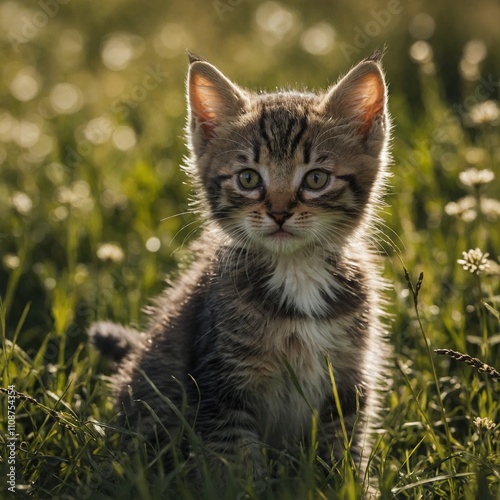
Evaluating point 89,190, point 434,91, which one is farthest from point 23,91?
point 434,91

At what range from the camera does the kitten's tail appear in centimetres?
375

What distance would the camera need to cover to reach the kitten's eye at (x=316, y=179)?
10.8 ft

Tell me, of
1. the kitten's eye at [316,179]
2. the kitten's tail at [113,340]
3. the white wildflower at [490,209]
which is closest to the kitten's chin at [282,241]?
the kitten's eye at [316,179]

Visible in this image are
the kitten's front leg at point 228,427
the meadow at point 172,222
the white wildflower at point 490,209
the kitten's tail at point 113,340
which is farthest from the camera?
the white wildflower at point 490,209

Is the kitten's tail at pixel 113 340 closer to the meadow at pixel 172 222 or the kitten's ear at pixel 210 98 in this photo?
the meadow at pixel 172 222

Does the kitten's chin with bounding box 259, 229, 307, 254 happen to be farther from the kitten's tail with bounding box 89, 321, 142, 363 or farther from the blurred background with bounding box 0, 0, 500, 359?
the blurred background with bounding box 0, 0, 500, 359

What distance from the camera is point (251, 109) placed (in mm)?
3629

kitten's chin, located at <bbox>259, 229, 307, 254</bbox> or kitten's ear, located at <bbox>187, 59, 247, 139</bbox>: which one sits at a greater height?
kitten's ear, located at <bbox>187, 59, 247, 139</bbox>

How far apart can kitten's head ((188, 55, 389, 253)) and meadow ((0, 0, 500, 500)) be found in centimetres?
44

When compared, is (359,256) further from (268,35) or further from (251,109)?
(268,35)

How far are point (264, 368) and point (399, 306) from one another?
1.16 m

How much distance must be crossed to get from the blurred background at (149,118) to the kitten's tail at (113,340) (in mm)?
318

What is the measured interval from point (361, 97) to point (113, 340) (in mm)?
1507

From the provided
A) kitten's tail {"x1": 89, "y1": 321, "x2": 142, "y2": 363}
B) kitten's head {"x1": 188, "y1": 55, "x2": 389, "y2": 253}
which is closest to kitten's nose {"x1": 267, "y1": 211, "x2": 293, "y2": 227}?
kitten's head {"x1": 188, "y1": 55, "x2": 389, "y2": 253}
